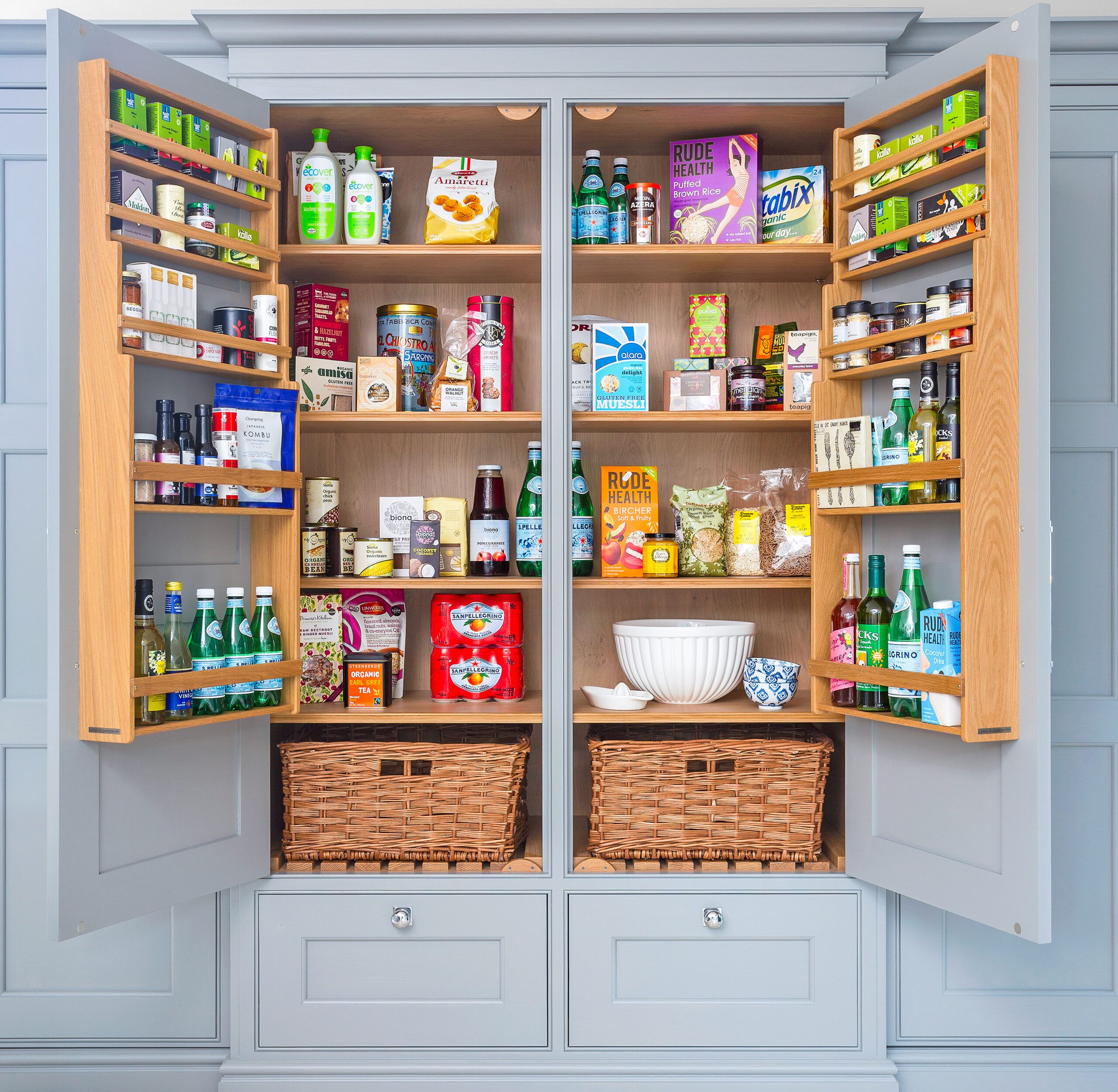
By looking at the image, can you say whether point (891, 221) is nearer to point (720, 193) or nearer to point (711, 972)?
point (720, 193)

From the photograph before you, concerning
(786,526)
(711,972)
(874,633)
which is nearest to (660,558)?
(786,526)

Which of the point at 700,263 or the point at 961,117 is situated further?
the point at 700,263

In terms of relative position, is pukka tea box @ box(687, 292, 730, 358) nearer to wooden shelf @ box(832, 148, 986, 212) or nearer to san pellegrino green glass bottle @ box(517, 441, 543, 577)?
wooden shelf @ box(832, 148, 986, 212)

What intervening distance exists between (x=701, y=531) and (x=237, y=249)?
127 centimetres

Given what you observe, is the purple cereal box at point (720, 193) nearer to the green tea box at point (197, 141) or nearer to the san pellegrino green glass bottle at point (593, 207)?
the san pellegrino green glass bottle at point (593, 207)

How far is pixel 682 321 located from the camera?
239 cm

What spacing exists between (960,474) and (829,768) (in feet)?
3.37

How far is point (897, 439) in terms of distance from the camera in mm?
1783

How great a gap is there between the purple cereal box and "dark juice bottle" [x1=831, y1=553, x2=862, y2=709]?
863mm

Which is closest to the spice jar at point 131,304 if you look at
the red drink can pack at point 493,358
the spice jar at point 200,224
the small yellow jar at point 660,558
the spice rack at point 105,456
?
the spice rack at point 105,456

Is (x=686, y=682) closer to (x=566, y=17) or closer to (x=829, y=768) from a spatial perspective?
(x=829, y=768)

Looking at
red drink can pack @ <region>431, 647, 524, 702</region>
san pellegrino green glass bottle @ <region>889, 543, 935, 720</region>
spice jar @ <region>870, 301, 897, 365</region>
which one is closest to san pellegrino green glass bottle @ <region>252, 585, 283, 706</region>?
red drink can pack @ <region>431, 647, 524, 702</region>

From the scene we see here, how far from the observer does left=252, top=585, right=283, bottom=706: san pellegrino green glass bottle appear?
189 centimetres

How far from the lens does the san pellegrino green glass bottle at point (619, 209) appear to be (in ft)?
6.95
